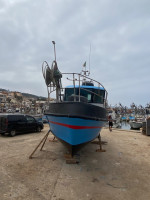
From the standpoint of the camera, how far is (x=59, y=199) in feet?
9.62

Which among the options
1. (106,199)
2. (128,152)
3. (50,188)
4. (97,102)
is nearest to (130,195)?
(106,199)

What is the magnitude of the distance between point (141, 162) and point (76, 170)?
2.46m

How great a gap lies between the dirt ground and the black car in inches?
159

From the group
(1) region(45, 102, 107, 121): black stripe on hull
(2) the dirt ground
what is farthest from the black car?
(1) region(45, 102, 107, 121): black stripe on hull

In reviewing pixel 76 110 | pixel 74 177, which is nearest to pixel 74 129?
pixel 76 110

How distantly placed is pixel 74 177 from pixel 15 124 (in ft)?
24.1

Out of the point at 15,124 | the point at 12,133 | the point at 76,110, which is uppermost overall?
the point at 76,110

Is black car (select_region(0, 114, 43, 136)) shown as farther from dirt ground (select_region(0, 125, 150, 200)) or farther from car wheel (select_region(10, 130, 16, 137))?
dirt ground (select_region(0, 125, 150, 200))

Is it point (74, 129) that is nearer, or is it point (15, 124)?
point (74, 129)

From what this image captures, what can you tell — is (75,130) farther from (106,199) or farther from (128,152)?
(128,152)

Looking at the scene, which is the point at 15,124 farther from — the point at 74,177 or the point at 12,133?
the point at 74,177

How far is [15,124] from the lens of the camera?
10078 mm

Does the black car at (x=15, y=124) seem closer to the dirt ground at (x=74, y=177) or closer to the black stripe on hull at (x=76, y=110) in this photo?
the dirt ground at (x=74, y=177)

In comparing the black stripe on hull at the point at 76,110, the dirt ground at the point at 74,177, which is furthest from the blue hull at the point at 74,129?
the dirt ground at the point at 74,177
